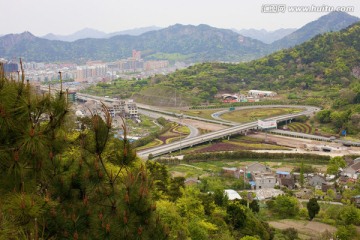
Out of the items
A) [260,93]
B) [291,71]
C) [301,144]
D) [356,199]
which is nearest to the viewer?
[356,199]

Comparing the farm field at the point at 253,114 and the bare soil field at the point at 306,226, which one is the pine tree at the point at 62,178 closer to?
the bare soil field at the point at 306,226

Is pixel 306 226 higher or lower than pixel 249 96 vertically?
lower

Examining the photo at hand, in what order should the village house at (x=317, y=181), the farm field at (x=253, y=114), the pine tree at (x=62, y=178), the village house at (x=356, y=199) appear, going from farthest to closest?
the farm field at (x=253, y=114) → the village house at (x=317, y=181) → the village house at (x=356, y=199) → the pine tree at (x=62, y=178)

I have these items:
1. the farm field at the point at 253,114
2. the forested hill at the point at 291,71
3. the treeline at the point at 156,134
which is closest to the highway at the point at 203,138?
the treeline at the point at 156,134

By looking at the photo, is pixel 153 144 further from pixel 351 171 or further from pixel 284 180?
pixel 351 171

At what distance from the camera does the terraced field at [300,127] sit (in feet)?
115

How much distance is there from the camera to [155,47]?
15750cm

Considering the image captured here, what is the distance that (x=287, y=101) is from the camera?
1869 inches

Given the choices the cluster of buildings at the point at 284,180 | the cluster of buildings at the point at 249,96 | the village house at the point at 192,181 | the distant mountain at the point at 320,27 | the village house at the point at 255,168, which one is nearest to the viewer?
the cluster of buildings at the point at 284,180

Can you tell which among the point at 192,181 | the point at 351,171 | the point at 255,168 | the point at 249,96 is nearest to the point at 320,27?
the point at 249,96

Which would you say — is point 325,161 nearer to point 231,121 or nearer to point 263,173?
point 263,173

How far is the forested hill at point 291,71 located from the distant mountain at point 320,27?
8409cm

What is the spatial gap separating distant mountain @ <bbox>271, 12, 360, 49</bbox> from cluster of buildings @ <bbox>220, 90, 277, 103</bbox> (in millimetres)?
96340

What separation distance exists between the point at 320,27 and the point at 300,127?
124 m
